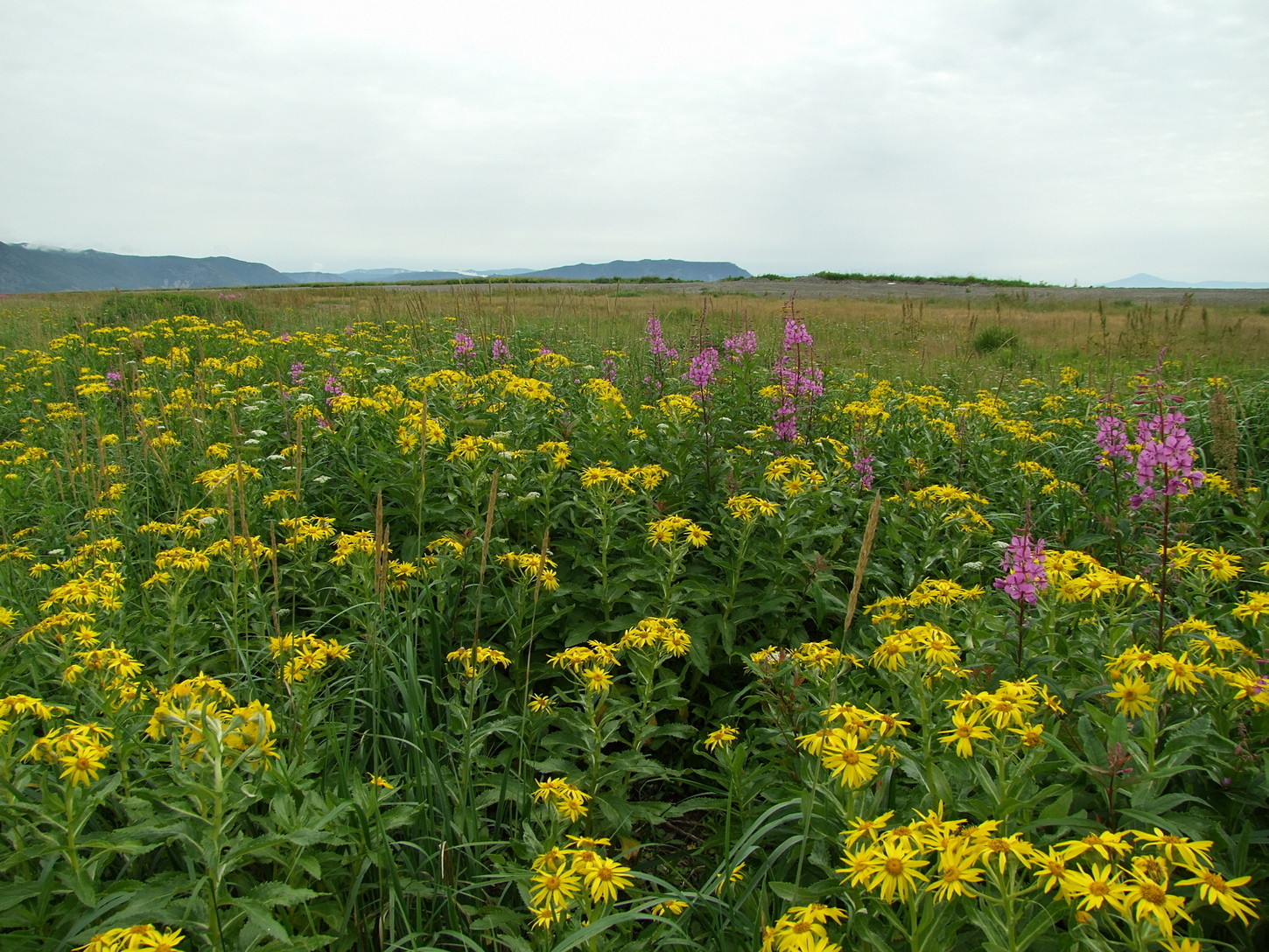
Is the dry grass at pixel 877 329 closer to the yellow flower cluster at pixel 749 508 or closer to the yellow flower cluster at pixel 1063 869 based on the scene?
the yellow flower cluster at pixel 749 508

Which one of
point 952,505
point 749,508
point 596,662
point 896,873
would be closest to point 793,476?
point 749,508

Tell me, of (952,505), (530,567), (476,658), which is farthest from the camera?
(952,505)

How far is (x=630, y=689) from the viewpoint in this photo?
277 cm

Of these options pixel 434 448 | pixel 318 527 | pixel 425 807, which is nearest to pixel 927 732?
pixel 425 807

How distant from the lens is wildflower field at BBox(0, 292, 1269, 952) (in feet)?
4.18

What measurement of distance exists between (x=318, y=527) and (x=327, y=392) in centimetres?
265

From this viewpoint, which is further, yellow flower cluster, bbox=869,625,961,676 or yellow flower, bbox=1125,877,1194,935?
yellow flower cluster, bbox=869,625,961,676

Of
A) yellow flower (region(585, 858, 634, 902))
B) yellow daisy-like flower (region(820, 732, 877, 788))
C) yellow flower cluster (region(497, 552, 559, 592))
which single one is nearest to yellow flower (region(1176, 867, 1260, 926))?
yellow daisy-like flower (region(820, 732, 877, 788))

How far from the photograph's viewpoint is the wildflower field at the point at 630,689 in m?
1.28

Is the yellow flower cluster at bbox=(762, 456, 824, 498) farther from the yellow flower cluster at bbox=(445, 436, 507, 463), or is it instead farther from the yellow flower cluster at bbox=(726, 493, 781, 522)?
the yellow flower cluster at bbox=(445, 436, 507, 463)

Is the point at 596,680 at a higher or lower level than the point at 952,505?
lower

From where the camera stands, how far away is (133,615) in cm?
235

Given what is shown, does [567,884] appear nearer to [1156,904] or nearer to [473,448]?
[1156,904]

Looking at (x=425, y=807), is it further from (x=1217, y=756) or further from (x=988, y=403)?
(x=988, y=403)
